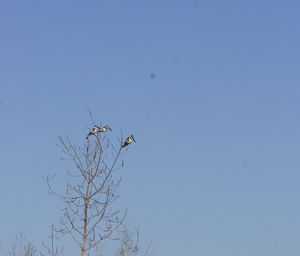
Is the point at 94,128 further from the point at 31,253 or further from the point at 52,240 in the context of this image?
the point at 31,253

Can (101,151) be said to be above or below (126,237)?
below

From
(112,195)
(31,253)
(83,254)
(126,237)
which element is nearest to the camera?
(83,254)

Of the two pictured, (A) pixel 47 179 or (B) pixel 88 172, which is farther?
(A) pixel 47 179

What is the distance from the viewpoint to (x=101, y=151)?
10.8 meters

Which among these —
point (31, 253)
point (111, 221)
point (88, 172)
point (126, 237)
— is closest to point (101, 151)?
point (88, 172)

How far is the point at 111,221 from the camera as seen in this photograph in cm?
1086

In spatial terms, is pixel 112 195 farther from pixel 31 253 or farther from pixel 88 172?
pixel 31 253

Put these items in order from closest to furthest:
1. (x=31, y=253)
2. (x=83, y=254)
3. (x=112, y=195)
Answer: (x=83, y=254), (x=112, y=195), (x=31, y=253)

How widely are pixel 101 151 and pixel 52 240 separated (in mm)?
1836

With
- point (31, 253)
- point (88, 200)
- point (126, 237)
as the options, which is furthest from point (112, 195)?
point (31, 253)

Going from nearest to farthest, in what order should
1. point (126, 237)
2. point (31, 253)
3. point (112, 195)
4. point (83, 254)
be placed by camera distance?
1. point (83, 254)
2. point (112, 195)
3. point (126, 237)
4. point (31, 253)

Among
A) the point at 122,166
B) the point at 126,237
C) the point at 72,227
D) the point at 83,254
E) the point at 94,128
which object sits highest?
the point at 126,237

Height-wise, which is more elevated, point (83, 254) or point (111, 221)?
point (111, 221)

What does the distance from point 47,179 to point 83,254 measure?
73.4 inches
